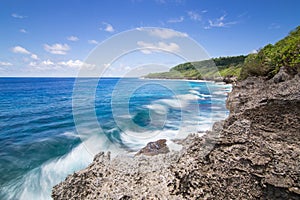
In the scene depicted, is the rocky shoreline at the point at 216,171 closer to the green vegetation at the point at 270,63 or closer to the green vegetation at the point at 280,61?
the green vegetation at the point at 270,63

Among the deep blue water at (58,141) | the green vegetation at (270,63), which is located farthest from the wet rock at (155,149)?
the green vegetation at (270,63)

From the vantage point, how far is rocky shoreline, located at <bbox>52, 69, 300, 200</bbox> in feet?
7.34

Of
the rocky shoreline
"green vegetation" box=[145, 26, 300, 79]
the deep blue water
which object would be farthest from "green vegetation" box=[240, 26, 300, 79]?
the rocky shoreline

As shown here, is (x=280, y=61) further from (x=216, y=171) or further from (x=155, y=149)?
(x=216, y=171)

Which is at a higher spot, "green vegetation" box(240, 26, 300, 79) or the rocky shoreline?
"green vegetation" box(240, 26, 300, 79)

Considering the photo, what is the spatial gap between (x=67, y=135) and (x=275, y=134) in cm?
1211

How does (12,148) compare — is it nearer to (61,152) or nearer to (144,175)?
(61,152)

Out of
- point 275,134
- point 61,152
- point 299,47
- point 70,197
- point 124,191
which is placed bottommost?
point 61,152

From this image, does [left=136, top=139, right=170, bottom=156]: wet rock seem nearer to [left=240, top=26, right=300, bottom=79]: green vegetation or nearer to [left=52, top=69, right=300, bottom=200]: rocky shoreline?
[left=52, top=69, right=300, bottom=200]: rocky shoreline

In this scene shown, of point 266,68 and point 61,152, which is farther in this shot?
point 266,68

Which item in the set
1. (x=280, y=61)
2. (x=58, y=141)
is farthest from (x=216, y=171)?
(x=280, y=61)

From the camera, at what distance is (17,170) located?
24.6ft

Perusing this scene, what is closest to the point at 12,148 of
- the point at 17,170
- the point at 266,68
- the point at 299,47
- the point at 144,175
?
the point at 17,170

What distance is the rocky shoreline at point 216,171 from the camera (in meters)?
2.24
